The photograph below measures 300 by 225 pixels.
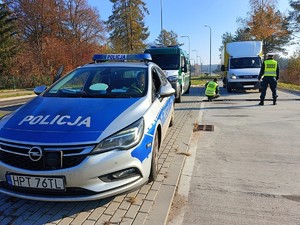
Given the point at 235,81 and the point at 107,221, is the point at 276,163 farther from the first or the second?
the point at 235,81

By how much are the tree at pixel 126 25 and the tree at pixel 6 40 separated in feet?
47.7

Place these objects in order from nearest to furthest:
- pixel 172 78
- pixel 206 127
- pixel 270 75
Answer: pixel 206 127 < pixel 172 78 < pixel 270 75

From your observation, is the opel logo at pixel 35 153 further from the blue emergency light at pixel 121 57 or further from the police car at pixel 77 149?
the blue emergency light at pixel 121 57

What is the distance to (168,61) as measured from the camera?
13.5 m

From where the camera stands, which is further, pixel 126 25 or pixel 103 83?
pixel 126 25

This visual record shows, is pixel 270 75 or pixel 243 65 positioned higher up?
pixel 243 65

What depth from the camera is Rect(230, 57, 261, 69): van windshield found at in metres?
18.0

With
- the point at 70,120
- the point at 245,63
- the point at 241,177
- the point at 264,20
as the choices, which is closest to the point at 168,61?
the point at 245,63

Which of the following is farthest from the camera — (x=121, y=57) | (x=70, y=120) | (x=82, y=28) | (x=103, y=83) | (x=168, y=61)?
(x=82, y=28)

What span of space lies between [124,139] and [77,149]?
1.70ft

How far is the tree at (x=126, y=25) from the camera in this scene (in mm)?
44906

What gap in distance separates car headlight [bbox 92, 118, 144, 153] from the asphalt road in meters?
0.94

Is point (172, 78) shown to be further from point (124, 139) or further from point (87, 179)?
point (87, 179)

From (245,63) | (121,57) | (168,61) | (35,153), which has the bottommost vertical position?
(35,153)
